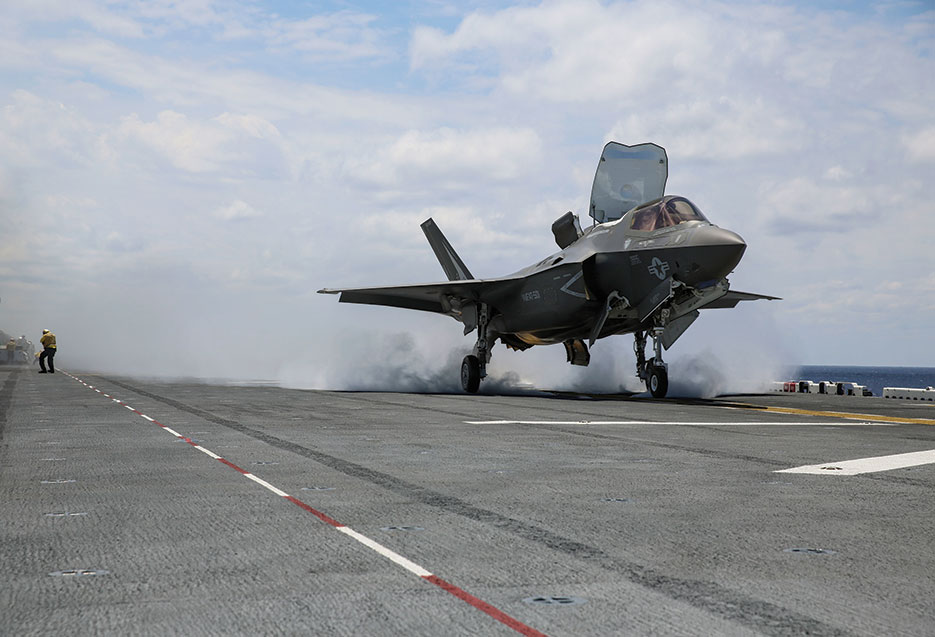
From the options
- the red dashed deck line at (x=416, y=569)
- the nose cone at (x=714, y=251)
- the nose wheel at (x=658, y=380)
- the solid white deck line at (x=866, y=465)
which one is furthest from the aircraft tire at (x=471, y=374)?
the red dashed deck line at (x=416, y=569)

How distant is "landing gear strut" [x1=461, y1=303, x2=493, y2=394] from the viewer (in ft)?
97.7

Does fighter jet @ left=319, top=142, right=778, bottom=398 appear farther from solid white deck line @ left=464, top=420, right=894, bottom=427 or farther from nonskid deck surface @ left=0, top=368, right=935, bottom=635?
nonskid deck surface @ left=0, top=368, right=935, bottom=635

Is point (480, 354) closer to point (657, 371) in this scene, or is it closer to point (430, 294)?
point (430, 294)

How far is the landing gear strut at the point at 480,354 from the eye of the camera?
1172 inches

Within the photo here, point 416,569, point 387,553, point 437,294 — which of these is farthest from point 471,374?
point 416,569

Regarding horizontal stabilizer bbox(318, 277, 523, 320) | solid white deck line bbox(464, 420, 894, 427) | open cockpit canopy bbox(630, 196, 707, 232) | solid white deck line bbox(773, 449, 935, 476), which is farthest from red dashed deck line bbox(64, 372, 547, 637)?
horizontal stabilizer bbox(318, 277, 523, 320)

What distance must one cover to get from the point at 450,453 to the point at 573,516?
456 centimetres

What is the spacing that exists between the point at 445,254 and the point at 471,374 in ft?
23.2

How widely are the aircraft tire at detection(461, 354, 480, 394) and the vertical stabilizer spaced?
5.49 m

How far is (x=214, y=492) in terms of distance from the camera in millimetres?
8266

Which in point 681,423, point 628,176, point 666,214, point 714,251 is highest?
point 628,176

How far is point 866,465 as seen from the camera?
34.2 feet

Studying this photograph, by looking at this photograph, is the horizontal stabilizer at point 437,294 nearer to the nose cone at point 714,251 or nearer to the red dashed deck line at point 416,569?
the nose cone at point 714,251

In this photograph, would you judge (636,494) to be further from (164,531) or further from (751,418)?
(751,418)
